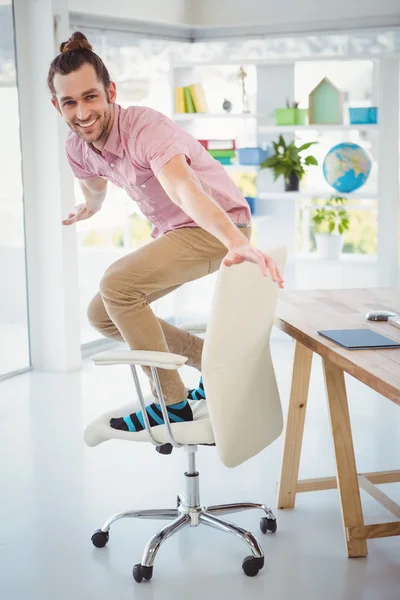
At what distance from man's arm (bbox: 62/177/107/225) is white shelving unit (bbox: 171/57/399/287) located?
3127mm

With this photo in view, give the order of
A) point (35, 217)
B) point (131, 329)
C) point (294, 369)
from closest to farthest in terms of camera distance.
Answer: point (131, 329) → point (294, 369) → point (35, 217)

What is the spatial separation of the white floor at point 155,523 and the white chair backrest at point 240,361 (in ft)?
1.42

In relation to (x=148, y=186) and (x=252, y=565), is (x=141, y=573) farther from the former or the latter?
(x=148, y=186)

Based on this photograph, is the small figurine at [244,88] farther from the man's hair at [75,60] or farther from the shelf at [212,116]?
the man's hair at [75,60]

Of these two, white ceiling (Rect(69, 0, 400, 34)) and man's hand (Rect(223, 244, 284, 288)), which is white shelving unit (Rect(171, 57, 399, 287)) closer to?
white ceiling (Rect(69, 0, 400, 34))

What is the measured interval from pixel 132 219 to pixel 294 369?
369 cm

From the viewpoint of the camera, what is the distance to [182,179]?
249cm

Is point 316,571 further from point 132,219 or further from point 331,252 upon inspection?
point 132,219

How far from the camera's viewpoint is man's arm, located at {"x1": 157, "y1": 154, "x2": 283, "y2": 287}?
220cm

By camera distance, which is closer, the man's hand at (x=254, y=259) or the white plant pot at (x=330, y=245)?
the man's hand at (x=254, y=259)

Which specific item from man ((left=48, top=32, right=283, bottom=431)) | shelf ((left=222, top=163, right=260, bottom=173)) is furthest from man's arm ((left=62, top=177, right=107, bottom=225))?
shelf ((left=222, top=163, right=260, bottom=173))

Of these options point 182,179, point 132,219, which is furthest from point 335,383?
point 132,219

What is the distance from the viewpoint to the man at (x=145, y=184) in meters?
2.61

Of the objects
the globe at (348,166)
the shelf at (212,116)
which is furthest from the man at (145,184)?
the shelf at (212,116)
